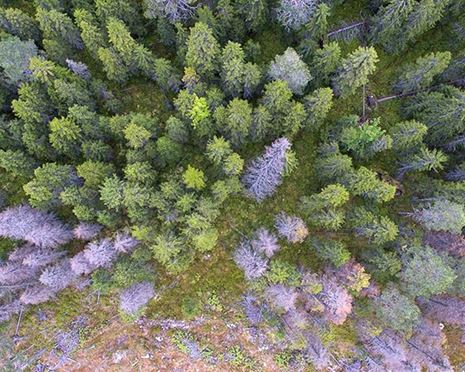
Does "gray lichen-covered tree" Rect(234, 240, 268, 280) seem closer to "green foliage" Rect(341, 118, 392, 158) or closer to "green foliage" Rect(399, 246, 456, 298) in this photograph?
"green foliage" Rect(399, 246, 456, 298)

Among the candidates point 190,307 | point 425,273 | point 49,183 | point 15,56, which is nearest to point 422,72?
point 425,273

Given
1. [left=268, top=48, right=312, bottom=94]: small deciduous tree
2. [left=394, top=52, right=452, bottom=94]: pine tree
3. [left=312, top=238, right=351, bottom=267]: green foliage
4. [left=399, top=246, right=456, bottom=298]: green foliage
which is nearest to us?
[left=399, top=246, right=456, bottom=298]: green foliage

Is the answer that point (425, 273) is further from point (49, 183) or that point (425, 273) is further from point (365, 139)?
point (49, 183)

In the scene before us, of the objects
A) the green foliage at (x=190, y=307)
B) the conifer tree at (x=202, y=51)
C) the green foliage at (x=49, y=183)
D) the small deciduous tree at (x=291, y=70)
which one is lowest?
the green foliage at (x=190, y=307)

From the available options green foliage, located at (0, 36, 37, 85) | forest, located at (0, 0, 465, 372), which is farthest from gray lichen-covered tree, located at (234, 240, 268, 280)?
green foliage, located at (0, 36, 37, 85)

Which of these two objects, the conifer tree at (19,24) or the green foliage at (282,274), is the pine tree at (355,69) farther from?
the conifer tree at (19,24)

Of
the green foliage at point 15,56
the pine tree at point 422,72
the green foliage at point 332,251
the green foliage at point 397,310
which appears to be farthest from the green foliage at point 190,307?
the pine tree at point 422,72

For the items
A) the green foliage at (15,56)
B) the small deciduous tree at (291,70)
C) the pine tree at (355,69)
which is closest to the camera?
the pine tree at (355,69)

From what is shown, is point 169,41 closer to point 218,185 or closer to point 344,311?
point 218,185
